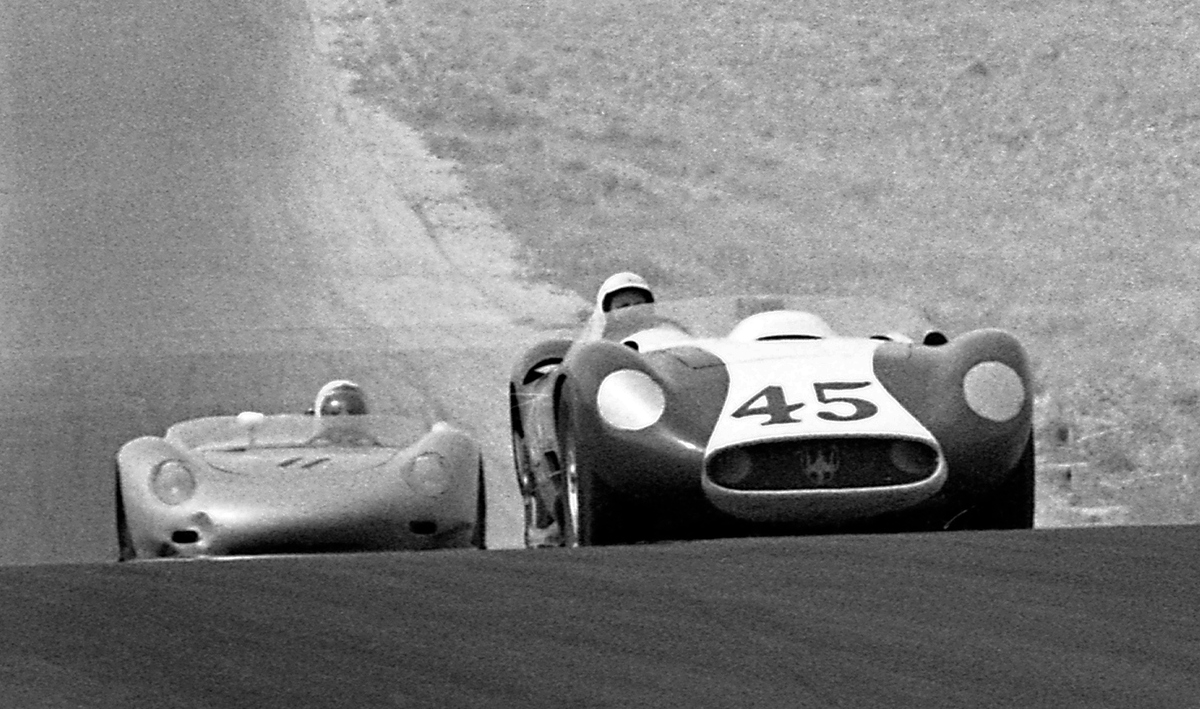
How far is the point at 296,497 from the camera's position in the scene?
967cm

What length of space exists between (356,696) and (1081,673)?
1390 millimetres

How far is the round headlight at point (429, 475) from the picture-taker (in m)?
9.95

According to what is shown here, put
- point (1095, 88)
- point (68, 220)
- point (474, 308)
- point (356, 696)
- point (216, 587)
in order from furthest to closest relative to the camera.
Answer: point (1095, 88), point (68, 220), point (474, 308), point (216, 587), point (356, 696)

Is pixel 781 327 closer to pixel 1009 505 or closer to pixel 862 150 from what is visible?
pixel 1009 505

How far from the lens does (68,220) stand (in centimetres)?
2531

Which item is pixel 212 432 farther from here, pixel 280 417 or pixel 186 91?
pixel 186 91

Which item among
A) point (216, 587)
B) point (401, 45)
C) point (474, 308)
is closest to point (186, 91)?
point (401, 45)

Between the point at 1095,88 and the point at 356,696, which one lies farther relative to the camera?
the point at 1095,88

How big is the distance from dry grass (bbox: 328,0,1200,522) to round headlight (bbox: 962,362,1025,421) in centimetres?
1128

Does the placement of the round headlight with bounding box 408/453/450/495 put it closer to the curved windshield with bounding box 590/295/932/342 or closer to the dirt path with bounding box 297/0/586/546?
the curved windshield with bounding box 590/295/932/342

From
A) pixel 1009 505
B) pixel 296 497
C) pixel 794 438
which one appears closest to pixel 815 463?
pixel 794 438

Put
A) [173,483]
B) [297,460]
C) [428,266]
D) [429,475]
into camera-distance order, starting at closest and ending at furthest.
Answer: [173,483] < [429,475] < [297,460] < [428,266]

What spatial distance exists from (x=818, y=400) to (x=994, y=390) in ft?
2.18

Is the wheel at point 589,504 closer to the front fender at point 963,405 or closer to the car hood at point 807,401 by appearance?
the car hood at point 807,401
